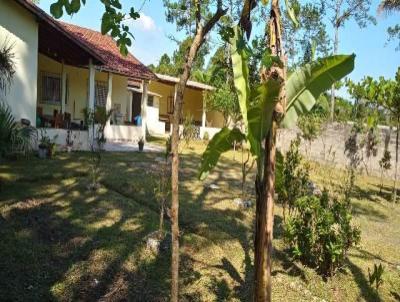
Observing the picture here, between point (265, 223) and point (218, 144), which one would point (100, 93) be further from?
point (265, 223)

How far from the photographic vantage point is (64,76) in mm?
16219

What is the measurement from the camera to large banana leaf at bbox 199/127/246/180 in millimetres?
4264

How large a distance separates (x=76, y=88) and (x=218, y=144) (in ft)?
49.7

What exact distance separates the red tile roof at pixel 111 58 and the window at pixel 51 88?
192 cm

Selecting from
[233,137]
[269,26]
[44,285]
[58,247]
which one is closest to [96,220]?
[58,247]

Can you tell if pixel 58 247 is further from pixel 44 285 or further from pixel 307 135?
pixel 307 135

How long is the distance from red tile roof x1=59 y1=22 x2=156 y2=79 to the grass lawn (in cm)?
748

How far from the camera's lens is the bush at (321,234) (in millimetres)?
5637

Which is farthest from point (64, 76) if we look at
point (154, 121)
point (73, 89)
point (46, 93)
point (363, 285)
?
point (363, 285)

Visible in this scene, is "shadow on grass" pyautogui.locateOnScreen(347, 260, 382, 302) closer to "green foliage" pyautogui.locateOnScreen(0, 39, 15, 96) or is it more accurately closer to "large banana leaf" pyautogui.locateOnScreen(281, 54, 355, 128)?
"large banana leaf" pyautogui.locateOnScreen(281, 54, 355, 128)

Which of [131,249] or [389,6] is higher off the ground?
[389,6]

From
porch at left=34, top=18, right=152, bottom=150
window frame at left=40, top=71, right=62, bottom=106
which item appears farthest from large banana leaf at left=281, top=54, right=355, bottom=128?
window frame at left=40, top=71, right=62, bottom=106

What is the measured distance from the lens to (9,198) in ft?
24.7

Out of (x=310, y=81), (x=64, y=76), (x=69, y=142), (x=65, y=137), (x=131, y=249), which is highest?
(x=64, y=76)
